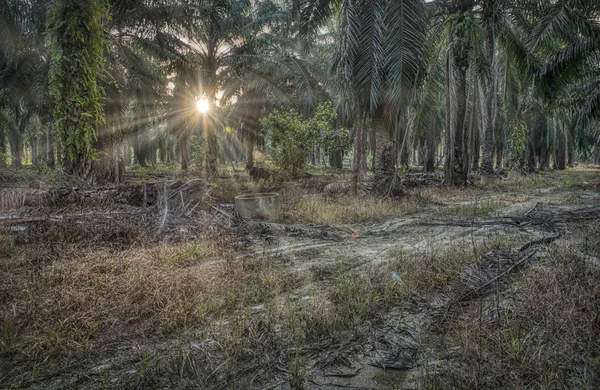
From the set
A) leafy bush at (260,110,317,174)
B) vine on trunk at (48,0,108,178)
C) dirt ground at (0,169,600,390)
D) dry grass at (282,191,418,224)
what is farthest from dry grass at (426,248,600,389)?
leafy bush at (260,110,317,174)

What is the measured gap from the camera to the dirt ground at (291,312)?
2012 mm

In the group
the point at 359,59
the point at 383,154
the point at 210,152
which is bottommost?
the point at 383,154

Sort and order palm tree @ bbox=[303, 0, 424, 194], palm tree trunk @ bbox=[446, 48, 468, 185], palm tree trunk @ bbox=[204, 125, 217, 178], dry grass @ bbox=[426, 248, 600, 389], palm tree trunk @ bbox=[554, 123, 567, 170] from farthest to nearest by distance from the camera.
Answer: palm tree trunk @ bbox=[554, 123, 567, 170], palm tree trunk @ bbox=[204, 125, 217, 178], palm tree trunk @ bbox=[446, 48, 468, 185], palm tree @ bbox=[303, 0, 424, 194], dry grass @ bbox=[426, 248, 600, 389]

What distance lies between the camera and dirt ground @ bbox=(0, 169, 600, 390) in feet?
6.60

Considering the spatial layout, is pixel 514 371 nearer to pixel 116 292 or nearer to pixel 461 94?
pixel 116 292

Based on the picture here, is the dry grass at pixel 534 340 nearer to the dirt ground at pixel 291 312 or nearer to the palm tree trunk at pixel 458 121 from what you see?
the dirt ground at pixel 291 312

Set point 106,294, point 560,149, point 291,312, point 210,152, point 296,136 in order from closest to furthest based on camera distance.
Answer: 1. point 291,312
2. point 106,294
3. point 296,136
4. point 210,152
5. point 560,149

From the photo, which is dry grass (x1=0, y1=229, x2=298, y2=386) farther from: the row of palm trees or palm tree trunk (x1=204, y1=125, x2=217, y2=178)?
palm tree trunk (x1=204, y1=125, x2=217, y2=178)

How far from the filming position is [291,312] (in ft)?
8.80

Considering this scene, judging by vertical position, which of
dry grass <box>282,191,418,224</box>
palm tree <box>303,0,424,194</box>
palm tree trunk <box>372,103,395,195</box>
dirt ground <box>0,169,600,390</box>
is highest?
palm tree <box>303,0,424,194</box>

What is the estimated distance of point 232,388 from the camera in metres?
→ 1.92

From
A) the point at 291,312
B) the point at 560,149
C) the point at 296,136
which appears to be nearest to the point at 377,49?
the point at 296,136

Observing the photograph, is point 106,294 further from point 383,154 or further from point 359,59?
point 383,154

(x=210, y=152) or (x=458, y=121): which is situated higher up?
(x=458, y=121)
